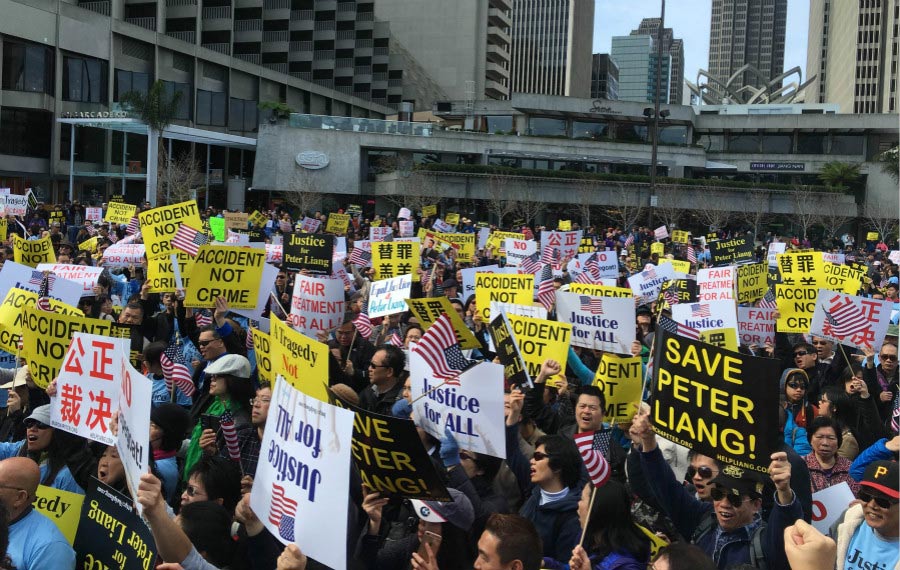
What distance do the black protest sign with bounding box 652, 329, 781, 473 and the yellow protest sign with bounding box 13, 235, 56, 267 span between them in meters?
11.5

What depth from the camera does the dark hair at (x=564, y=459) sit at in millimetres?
5367

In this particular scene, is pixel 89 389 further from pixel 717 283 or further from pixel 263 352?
pixel 717 283

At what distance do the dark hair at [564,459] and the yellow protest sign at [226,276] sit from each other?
6241mm

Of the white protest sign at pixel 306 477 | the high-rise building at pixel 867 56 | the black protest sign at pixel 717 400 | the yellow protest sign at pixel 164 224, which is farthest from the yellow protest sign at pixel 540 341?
the high-rise building at pixel 867 56

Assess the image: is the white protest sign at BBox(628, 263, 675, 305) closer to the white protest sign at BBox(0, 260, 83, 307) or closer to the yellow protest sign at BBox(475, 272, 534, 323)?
the yellow protest sign at BBox(475, 272, 534, 323)

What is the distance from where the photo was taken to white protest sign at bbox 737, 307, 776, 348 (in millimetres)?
12617

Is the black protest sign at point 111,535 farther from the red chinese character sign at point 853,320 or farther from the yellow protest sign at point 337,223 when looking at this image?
the yellow protest sign at point 337,223

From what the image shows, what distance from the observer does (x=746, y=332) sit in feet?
41.4

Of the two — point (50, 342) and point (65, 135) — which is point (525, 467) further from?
point (65, 135)

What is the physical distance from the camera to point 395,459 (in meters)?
4.74

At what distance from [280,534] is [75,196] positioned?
58975 millimetres

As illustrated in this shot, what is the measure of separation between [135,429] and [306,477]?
1.00 meters

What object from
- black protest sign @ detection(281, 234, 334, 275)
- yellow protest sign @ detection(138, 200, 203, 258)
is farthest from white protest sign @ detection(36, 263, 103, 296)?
black protest sign @ detection(281, 234, 334, 275)

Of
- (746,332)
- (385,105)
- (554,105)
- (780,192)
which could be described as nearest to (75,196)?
(554,105)
